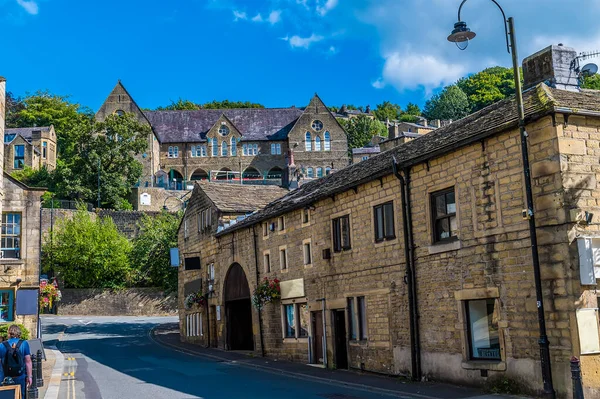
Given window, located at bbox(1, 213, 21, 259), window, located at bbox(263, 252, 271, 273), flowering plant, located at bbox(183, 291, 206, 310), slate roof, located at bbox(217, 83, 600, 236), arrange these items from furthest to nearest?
flowering plant, located at bbox(183, 291, 206, 310) → window, located at bbox(263, 252, 271, 273) → window, located at bbox(1, 213, 21, 259) → slate roof, located at bbox(217, 83, 600, 236)

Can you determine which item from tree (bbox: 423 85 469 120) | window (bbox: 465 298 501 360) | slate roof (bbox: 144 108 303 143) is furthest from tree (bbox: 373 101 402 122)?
window (bbox: 465 298 501 360)

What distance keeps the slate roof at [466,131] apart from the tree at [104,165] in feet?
156

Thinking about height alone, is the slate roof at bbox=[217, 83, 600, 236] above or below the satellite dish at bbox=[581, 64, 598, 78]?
below

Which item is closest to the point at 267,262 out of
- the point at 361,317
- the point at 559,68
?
the point at 361,317

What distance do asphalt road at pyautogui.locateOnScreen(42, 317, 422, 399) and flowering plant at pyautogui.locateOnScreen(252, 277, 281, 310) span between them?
2.74 metres

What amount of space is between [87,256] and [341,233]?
3825cm

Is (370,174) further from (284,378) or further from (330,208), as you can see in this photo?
(284,378)

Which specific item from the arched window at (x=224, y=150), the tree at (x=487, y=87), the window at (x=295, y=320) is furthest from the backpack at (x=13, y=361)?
the tree at (x=487, y=87)

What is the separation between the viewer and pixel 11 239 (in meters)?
26.0

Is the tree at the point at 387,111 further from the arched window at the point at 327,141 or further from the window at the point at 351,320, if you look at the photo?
the window at the point at 351,320

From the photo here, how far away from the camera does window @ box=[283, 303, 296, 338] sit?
2561cm

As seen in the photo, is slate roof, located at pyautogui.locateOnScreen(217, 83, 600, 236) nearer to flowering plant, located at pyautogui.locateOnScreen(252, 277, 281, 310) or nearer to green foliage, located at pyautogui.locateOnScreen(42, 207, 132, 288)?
flowering plant, located at pyautogui.locateOnScreen(252, 277, 281, 310)

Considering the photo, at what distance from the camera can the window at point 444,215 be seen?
16859 mm

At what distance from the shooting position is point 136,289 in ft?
180
